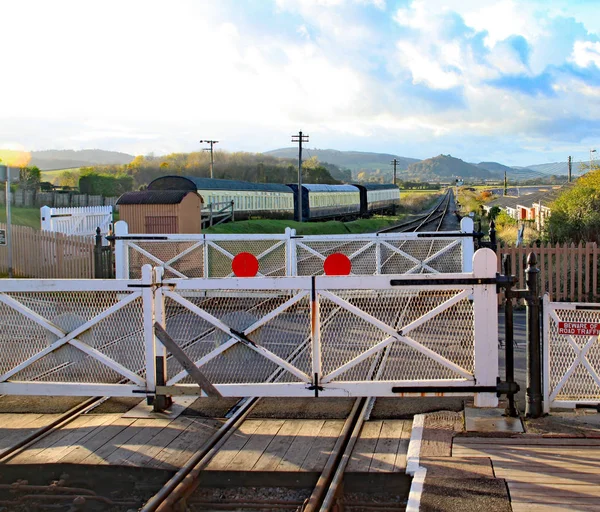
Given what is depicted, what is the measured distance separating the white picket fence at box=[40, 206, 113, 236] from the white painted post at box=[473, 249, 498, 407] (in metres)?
16.4

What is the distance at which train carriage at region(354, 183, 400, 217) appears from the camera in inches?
2330

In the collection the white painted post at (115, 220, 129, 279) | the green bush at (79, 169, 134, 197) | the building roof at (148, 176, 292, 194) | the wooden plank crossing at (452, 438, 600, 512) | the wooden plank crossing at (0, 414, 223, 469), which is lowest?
the wooden plank crossing at (0, 414, 223, 469)

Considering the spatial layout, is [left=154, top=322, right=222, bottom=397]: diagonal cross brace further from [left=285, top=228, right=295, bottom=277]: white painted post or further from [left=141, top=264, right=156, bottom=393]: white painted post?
[left=285, top=228, right=295, bottom=277]: white painted post

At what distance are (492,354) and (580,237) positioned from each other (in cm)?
1560

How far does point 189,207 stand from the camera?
74.7 feet

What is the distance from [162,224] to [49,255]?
4.61 meters

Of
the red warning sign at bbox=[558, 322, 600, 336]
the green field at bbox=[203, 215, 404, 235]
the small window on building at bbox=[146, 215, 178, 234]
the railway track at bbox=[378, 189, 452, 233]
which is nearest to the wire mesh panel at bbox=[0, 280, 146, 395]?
the red warning sign at bbox=[558, 322, 600, 336]

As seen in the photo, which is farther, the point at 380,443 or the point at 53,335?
the point at 53,335

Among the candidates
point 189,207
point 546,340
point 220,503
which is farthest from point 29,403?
point 189,207

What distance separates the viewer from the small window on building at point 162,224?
2195cm

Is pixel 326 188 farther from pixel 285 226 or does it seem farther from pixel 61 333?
pixel 61 333

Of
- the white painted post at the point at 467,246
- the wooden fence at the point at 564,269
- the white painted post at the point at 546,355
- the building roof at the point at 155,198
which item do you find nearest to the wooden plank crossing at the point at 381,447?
the white painted post at the point at 546,355

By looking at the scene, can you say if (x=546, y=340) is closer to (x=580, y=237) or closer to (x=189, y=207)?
Result: (x=580, y=237)

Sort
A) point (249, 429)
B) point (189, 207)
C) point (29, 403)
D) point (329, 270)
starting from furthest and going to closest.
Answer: point (189, 207), point (329, 270), point (29, 403), point (249, 429)
